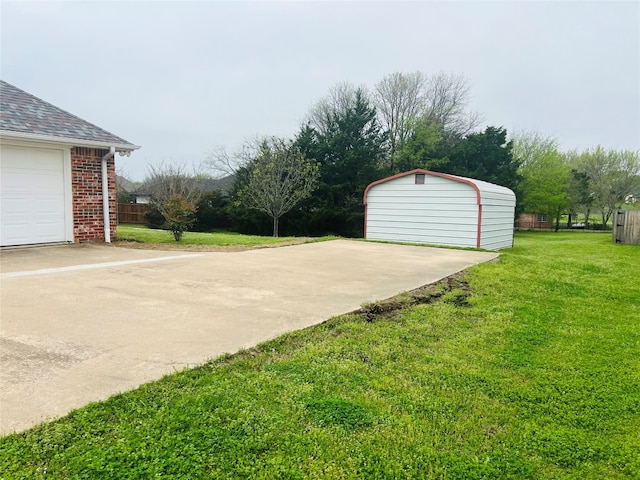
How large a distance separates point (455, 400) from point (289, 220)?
21744mm

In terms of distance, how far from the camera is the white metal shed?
12.4 meters

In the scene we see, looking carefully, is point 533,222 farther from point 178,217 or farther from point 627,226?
point 178,217

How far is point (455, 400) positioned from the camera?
2.51 m

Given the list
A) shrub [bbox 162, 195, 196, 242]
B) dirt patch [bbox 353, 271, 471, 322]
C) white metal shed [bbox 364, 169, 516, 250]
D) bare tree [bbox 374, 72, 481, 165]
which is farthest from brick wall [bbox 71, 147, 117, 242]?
bare tree [bbox 374, 72, 481, 165]

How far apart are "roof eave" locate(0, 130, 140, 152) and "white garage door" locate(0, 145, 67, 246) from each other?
325 millimetres

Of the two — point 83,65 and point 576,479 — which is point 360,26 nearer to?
point 83,65

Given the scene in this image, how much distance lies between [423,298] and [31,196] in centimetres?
809

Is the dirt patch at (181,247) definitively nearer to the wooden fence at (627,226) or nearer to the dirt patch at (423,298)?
the dirt patch at (423,298)

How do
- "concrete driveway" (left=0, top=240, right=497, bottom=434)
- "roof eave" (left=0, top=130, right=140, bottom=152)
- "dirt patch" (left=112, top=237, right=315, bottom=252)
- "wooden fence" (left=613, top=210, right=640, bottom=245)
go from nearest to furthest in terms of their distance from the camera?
"concrete driveway" (left=0, top=240, right=497, bottom=434), "roof eave" (left=0, top=130, right=140, bottom=152), "dirt patch" (left=112, top=237, right=315, bottom=252), "wooden fence" (left=613, top=210, right=640, bottom=245)

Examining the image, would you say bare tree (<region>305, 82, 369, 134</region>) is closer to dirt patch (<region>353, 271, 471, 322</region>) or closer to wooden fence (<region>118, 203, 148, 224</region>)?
wooden fence (<region>118, 203, 148, 224</region>)

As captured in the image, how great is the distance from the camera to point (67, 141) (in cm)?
852

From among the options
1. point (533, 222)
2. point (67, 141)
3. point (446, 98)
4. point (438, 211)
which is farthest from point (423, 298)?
point (533, 222)

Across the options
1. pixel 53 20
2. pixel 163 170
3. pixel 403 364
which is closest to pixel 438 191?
pixel 403 364

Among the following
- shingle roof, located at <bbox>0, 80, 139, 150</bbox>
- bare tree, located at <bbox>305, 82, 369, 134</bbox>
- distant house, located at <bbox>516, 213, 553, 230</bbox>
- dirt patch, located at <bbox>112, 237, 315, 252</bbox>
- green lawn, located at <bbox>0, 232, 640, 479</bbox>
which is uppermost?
bare tree, located at <bbox>305, 82, 369, 134</bbox>
